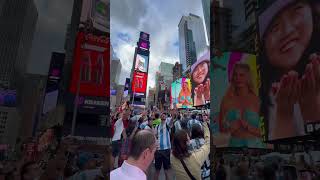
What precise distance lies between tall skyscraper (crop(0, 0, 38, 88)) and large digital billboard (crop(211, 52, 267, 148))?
9.96 ft

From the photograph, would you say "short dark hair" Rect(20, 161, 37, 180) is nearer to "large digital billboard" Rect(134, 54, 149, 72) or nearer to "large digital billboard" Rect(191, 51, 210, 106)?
"large digital billboard" Rect(134, 54, 149, 72)

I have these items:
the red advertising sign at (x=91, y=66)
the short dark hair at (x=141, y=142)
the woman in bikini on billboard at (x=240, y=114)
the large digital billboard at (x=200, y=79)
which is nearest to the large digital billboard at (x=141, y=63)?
the large digital billboard at (x=200, y=79)

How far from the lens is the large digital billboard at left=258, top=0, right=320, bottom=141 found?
11.6 feet

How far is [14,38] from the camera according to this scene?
141cm

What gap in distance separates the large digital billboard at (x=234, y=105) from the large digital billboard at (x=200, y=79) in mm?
14096

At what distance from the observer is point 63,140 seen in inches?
54.6

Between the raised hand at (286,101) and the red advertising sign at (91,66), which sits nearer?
the red advertising sign at (91,66)

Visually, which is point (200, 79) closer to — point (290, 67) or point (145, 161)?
point (290, 67)

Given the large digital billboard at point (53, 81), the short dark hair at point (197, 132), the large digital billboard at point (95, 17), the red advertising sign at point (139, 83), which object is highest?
the red advertising sign at point (139, 83)

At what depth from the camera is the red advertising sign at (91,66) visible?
4.81 ft

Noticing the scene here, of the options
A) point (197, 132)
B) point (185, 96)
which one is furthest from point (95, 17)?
point (185, 96)

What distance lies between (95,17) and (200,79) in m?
18.7

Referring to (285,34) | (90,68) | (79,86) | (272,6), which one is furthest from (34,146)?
(272,6)

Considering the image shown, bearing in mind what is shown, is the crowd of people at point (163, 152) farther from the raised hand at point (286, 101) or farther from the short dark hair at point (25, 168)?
the raised hand at point (286, 101)
